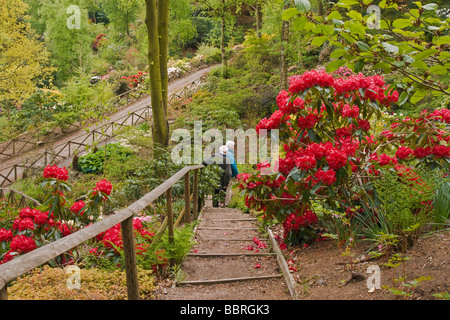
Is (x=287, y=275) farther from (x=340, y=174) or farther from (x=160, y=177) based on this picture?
(x=160, y=177)

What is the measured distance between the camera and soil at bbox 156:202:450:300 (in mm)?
2602

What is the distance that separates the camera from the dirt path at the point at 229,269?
3318mm

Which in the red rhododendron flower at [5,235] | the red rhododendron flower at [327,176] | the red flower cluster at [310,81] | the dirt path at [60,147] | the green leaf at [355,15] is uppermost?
the green leaf at [355,15]

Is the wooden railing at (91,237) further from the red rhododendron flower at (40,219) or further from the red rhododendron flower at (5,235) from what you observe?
the red rhododendron flower at (5,235)

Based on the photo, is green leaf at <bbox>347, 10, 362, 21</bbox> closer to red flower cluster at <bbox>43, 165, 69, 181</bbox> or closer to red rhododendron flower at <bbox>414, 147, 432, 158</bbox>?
red rhododendron flower at <bbox>414, 147, 432, 158</bbox>

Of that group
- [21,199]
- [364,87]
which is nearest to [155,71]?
[21,199]

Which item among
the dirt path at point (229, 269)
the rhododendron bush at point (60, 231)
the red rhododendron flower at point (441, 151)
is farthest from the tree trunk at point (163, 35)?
the red rhododendron flower at point (441, 151)

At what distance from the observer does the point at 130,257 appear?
2.61m

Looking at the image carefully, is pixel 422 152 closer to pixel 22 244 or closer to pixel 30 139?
pixel 22 244

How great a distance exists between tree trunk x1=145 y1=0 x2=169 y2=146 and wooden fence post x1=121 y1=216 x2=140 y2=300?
6178 mm

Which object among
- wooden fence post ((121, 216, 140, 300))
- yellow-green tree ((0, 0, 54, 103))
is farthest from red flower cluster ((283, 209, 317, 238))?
yellow-green tree ((0, 0, 54, 103))

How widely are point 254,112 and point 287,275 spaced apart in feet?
40.9

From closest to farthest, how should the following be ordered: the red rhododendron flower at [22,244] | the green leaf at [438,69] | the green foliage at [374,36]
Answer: the green foliage at [374,36], the green leaf at [438,69], the red rhododendron flower at [22,244]

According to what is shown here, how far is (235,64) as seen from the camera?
21.9m
